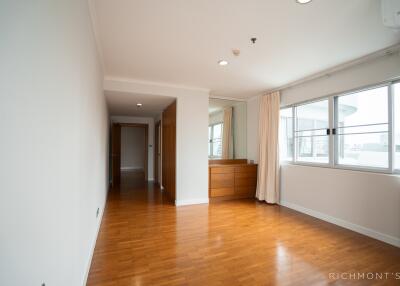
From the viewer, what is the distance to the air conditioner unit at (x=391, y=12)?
1.68 metres

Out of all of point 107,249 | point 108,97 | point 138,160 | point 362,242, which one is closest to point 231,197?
point 362,242

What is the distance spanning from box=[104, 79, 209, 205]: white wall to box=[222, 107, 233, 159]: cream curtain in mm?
1090

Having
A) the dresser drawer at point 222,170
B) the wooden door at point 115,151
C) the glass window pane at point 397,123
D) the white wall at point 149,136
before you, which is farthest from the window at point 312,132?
Answer: the wooden door at point 115,151

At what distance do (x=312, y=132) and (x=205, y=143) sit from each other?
2.14 m

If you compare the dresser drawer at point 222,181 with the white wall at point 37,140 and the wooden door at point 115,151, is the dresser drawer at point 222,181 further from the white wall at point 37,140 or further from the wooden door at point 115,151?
the wooden door at point 115,151

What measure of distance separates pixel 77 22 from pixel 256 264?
269 cm

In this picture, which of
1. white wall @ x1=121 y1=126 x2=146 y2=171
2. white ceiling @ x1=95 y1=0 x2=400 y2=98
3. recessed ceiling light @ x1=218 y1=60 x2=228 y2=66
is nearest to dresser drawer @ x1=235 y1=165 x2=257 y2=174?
white ceiling @ x1=95 y1=0 x2=400 y2=98

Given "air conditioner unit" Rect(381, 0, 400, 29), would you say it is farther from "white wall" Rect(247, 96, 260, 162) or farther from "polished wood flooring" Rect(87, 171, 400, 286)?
"white wall" Rect(247, 96, 260, 162)

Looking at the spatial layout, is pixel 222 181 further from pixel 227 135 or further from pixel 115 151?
pixel 115 151

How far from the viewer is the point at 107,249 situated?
2404 millimetres

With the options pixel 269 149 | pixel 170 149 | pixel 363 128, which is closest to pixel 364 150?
pixel 363 128

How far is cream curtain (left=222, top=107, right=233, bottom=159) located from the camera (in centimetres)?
543

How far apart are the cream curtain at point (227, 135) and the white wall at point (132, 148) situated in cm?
630

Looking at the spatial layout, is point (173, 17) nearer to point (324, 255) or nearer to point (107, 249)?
point (107, 249)
